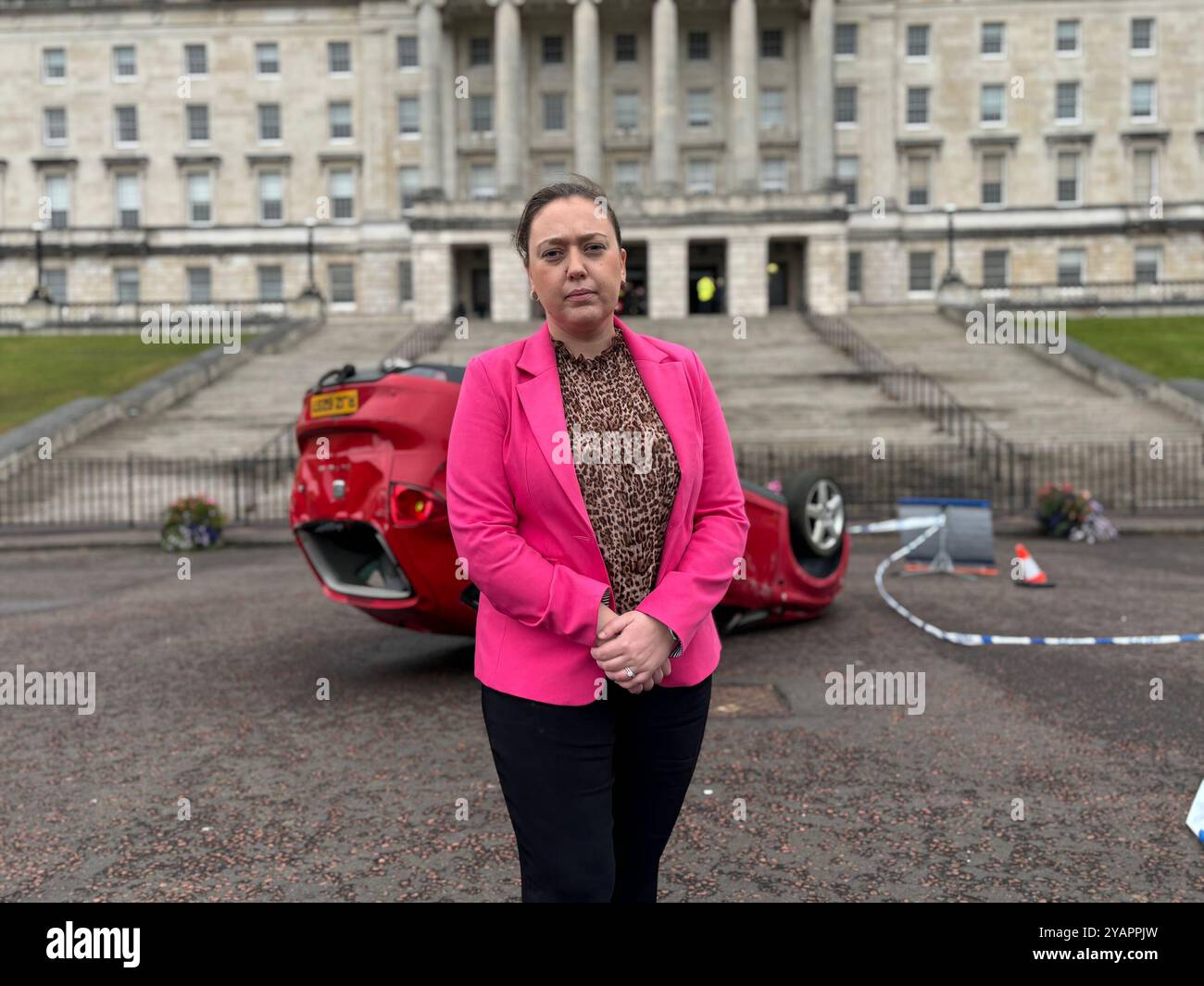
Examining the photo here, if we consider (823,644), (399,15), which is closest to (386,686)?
(823,644)

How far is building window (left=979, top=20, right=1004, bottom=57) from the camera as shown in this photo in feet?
191

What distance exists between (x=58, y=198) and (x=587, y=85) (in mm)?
30855

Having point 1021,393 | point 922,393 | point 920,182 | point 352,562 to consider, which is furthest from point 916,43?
point 352,562

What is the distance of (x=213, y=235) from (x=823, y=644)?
58.7m

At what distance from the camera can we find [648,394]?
9.41 feet

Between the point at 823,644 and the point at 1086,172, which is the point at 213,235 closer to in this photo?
the point at 1086,172

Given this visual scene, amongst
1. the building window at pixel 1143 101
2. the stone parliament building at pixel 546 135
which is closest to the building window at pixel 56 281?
the stone parliament building at pixel 546 135

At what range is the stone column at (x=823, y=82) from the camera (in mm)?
54438

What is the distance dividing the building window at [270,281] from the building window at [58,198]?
1136 centimetres

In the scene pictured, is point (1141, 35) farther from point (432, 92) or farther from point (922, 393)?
point (922, 393)

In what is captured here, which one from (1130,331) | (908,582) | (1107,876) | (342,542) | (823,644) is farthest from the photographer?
(1130,331)

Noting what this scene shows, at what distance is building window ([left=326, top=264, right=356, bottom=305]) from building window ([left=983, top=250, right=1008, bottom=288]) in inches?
1365

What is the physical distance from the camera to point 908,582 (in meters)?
11.5

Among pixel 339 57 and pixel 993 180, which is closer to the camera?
pixel 993 180
